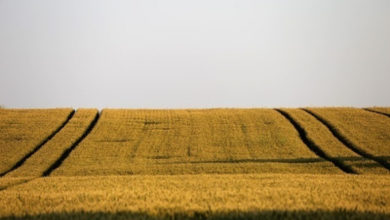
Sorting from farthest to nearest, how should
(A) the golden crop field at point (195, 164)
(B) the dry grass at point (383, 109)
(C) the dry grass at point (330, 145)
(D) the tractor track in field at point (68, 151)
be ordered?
(B) the dry grass at point (383, 109) → (D) the tractor track in field at point (68, 151) → (C) the dry grass at point (330, 145) → (A) the golden crop field at point (195, 164)

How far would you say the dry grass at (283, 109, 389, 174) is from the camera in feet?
94.9

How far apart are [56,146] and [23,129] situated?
6.81 meters

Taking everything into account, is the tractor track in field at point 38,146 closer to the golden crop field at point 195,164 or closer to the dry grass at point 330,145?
the golden crop field at point 195,164

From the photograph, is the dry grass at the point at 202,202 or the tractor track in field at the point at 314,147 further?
the tractor track in field at the point at 314,147

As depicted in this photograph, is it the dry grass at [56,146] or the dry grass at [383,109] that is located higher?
the dry grass at [56,146]

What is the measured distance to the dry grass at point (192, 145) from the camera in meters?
29.3

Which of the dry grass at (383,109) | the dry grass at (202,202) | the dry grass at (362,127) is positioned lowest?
the dry grass at (383,109)

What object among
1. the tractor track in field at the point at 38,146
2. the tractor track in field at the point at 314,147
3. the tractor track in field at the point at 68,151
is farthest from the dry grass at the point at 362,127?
the tractor track in field at the point at 38,146

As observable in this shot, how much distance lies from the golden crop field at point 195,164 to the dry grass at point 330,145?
86 millimetres

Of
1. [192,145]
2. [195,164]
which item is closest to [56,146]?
[192,145]

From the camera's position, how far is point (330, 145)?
117ft

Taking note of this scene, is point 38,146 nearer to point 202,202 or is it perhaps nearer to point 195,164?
point 195,164

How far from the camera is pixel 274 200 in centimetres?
1317

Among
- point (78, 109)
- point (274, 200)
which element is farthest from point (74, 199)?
point (78, 109)
